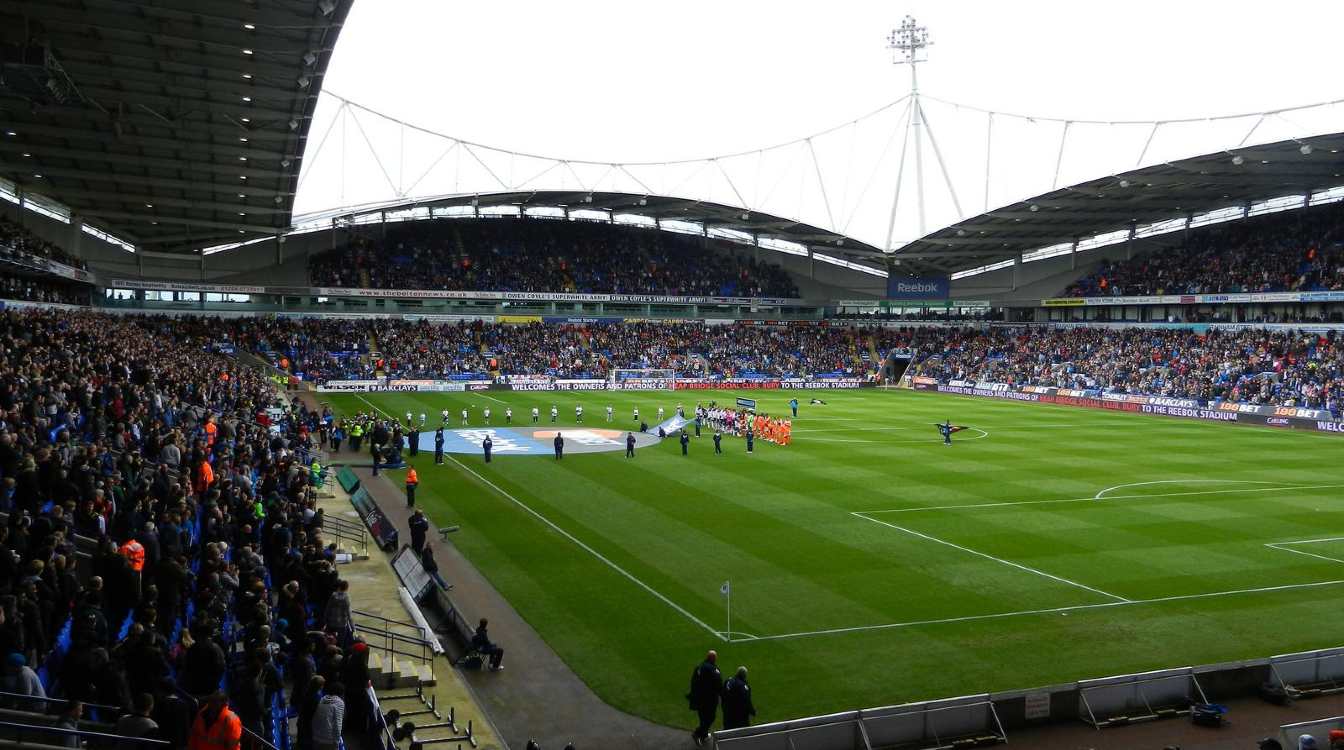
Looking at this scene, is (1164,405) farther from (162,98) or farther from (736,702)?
(162,98)

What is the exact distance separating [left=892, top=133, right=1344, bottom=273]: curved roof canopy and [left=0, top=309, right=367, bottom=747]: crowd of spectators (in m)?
48.9

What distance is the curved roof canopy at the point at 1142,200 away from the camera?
51.3m

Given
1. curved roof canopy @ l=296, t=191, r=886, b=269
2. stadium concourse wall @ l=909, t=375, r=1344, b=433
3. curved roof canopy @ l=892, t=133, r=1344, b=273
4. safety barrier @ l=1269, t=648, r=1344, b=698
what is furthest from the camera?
curved roof canopy @ l=296, t=191, r=886, b=269

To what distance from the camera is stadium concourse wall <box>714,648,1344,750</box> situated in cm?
1161

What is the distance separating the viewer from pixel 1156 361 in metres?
63.0

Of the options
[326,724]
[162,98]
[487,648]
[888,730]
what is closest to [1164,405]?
[888,730]

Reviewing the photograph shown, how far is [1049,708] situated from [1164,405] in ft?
157

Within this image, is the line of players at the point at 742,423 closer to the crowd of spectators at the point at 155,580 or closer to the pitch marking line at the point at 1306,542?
the pitch marking line at the point at 1306,542

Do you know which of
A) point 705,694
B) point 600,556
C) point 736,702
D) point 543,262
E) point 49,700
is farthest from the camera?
point 543,262

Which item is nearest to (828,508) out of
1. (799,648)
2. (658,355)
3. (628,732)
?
(799,648)

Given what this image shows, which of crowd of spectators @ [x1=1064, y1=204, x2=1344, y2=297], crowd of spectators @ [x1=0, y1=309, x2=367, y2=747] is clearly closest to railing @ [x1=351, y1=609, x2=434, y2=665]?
crowd of spectators @ [x1=0, y1=309, x2=367, y2=747]

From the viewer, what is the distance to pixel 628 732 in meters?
12.6

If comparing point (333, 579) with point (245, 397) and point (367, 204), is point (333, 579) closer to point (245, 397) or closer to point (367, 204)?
point (245, 397)

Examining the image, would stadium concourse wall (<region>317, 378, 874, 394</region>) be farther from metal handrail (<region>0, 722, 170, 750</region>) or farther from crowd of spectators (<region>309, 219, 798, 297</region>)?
metal handrail (<region>0, 722, 170, 750</region>)
